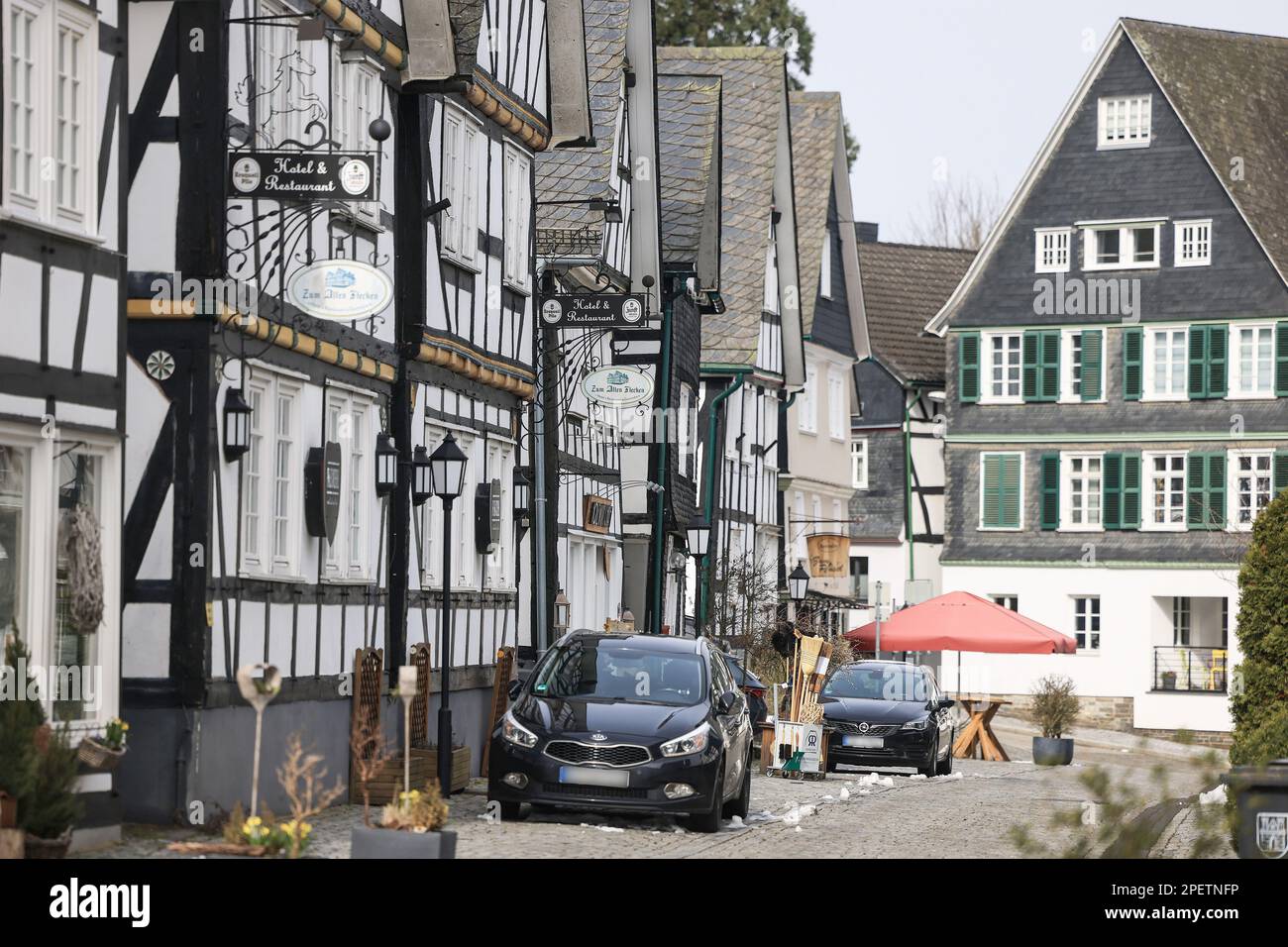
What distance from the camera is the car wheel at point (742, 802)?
807 inches

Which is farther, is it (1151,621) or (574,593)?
(1151,621)

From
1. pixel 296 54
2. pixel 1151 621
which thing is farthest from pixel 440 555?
pixel 1151 621

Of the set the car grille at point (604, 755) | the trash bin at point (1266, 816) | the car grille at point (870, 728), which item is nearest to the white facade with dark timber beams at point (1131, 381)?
the car grille at point (870, 728)

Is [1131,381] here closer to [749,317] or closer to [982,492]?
[982,492]

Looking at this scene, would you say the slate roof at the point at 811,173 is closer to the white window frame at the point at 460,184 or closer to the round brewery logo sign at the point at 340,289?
the white window frame at the point at 460,184

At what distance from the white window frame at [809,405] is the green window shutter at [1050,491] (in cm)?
546

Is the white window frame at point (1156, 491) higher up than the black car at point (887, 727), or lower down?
higher up

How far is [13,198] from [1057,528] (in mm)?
41793

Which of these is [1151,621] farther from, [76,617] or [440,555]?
[76,617]

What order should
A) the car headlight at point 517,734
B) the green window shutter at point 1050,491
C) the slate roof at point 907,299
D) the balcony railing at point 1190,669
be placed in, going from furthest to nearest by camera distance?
the slate roof at point 907,299
the green window shutter at point 1050,491
the balcony railing at point 1190,669
the car headlight at point 517,734

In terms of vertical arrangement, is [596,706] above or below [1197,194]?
below

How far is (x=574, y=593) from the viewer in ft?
105

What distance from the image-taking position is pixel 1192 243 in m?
52.8

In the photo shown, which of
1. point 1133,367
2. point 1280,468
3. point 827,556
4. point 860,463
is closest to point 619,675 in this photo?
point 827,556
